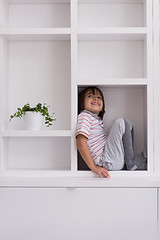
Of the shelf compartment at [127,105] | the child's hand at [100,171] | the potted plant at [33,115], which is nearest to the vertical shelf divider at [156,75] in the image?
the shelf compartment at [127,105]

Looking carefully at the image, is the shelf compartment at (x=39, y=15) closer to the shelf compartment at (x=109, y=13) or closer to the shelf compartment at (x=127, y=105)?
the shelf compartment at (x=109, y=13)

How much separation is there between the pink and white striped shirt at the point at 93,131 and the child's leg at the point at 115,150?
0.04 m

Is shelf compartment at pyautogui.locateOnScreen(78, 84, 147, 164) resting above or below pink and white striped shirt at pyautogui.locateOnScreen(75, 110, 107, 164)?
above

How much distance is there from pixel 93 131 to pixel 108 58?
491 millimetres

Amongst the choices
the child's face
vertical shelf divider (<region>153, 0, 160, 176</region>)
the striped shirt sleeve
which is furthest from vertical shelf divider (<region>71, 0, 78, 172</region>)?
vertical shelf divider (<region>153, 0, 160, 176</region>)

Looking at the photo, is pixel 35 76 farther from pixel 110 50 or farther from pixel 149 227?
pixel 149 227

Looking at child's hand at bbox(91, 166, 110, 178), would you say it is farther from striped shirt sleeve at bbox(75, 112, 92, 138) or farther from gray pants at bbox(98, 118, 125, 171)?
striped shirt sleeve at bbox(75, 112, 92, 138)

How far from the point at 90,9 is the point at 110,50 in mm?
290

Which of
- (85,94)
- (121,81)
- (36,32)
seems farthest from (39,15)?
(121,81)

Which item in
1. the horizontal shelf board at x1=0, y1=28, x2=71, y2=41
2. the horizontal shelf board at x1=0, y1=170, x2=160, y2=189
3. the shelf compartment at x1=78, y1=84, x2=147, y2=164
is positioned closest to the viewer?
the horizontal shelf board at x1=0, y1=170, x2=160, y2=189

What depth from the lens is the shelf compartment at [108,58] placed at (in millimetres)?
1912

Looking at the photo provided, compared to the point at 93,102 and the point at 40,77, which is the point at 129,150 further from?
the point at 40,77

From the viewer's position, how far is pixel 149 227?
58.9 inches

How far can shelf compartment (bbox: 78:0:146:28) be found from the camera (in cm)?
192
